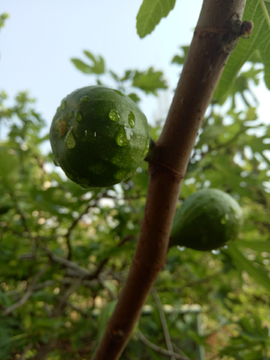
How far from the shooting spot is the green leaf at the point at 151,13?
867 millimetres

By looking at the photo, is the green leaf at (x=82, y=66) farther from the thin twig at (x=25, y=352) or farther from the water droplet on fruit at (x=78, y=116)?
the thin twig at (x=25, y=352)

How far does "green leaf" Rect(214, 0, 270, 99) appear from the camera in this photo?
883 millimetres

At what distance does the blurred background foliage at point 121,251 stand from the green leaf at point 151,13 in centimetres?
103

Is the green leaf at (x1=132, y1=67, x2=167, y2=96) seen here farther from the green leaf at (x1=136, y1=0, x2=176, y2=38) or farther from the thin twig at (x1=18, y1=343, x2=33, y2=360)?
the thin twig at (x1=18, y1=343, x2=33, y2=360)

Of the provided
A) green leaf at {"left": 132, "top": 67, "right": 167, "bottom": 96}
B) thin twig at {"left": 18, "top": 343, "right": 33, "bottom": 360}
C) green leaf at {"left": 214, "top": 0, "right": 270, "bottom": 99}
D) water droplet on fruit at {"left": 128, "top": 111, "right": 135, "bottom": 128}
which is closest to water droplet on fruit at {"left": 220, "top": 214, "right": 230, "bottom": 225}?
green leaf at {"left": 214, "top": 0, "right": 270, "bottom": 99}

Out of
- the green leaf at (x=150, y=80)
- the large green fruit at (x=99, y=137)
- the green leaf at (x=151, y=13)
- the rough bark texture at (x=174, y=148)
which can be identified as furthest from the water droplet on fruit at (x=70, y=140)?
the green leaf at (x=150, y=80)

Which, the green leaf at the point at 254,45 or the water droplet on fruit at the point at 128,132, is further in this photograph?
the green leaf at the point at 254,45

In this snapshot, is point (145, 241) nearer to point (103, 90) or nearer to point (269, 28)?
point (103, 90)

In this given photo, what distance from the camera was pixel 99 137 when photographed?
0.64 m

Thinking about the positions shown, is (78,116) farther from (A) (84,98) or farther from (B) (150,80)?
(B) (150,80)

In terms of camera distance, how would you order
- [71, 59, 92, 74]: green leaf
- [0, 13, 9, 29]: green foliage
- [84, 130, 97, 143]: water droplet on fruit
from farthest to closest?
[71, 59, 92, 74]: green leaf → [0, 13, 9, 29]: green foliage → [84, 130, 97, 143]: water droplet on fruit

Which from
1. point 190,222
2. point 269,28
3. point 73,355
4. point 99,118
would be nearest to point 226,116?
point 269,28

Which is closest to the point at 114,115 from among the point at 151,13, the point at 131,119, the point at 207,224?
the point at 131,119

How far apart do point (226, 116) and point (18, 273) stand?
92.6 inches
